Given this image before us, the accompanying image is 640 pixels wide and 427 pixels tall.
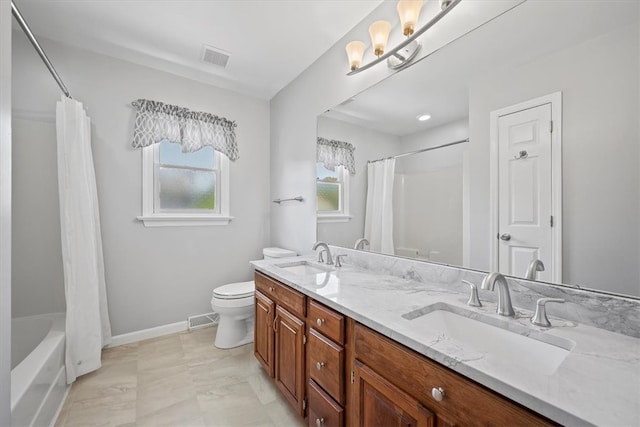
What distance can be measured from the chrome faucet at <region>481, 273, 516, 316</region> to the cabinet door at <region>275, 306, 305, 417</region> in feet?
3.01

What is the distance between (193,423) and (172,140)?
231 centimetres

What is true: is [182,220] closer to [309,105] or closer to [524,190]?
[309,105]

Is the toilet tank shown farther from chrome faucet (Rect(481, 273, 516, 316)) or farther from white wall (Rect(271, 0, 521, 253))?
chrome faucet (Rect(481, 273, 516, 316))

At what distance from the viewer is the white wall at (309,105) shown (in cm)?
138

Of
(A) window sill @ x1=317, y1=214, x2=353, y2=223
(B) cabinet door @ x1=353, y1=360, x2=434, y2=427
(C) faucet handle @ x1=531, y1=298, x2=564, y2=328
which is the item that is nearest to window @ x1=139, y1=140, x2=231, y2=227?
(A) window sill @ x1=317, y1=214, x2=353, y2=223

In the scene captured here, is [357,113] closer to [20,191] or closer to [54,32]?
[54,32]

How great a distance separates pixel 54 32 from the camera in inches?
80.4

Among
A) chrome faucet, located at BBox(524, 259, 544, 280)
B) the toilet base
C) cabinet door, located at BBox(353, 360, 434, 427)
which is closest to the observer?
cabinet door, located at BBox(353, 360, 434, 427)

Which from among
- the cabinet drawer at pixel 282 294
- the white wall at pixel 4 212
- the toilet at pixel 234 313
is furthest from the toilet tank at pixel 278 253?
the white wall at pixel 4 212

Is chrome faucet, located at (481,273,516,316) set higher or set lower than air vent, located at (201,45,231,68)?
lower

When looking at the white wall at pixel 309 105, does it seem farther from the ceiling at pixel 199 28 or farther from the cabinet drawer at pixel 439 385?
the cabinet drawer at pixel 439 385

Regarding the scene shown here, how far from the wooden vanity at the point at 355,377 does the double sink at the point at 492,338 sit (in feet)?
0.33

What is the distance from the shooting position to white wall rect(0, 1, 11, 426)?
2.93 ft

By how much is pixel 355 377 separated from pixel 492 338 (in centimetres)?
54
